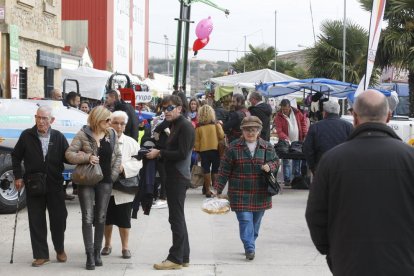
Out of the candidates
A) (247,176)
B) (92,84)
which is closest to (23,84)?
(92,84)

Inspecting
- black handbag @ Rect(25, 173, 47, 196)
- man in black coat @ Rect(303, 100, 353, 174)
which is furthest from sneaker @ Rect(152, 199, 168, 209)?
black handbag @ Rect(25, 173, 47, 196)

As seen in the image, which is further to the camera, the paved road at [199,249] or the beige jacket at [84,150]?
the paved road at [199,249]

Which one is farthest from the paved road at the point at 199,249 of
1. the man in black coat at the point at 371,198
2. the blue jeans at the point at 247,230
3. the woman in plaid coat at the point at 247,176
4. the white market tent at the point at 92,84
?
the white market tent at the point at 92,84

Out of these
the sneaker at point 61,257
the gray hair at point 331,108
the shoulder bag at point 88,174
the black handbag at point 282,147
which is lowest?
the sneaker at point 61,257

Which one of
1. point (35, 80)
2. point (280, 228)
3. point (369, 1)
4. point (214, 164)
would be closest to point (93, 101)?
point (35, 80)

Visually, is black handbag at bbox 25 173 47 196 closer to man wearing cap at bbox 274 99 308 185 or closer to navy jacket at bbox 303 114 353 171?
navy jacket at bbox 303 114 353 171

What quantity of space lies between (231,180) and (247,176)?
0.20m

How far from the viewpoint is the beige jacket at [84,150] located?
7570mm

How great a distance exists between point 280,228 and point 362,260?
645 cm

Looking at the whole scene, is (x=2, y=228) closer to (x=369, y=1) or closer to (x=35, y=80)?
(x=35, y=80)

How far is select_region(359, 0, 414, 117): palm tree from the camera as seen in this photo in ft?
77.1

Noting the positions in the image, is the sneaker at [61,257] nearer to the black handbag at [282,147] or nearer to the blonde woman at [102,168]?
the blonde woman at [102,168]

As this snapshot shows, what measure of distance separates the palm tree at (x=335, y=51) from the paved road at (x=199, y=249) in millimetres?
17838

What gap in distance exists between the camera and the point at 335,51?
94.4 ft
